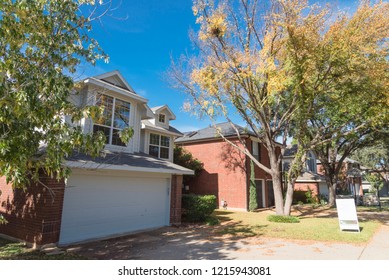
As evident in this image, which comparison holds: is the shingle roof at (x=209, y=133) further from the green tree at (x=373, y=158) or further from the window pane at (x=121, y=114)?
the green tree at (x=373, y=158)

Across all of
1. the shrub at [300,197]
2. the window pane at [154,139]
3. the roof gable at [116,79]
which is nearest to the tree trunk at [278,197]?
the window pane at [154,139]

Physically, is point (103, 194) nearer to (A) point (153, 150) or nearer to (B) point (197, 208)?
(B) point (197, 208)

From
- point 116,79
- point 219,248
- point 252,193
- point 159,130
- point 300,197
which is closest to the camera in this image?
point 219,248

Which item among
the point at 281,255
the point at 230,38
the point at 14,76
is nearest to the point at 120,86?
the point at 230,38

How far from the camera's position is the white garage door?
9312mm

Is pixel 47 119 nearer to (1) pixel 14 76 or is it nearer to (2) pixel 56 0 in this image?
(1) pixel 14 76

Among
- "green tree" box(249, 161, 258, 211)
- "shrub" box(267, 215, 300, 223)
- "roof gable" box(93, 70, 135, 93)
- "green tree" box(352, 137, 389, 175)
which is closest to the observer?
"roof gable" box(93, 70, 135, 93)

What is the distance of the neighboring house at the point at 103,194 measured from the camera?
8.57m

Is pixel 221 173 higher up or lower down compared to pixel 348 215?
higher up

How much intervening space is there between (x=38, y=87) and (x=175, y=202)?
33.3 feet

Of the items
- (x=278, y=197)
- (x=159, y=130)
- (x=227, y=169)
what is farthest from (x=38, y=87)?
(x=227, y=169)

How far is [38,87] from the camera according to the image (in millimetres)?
4770

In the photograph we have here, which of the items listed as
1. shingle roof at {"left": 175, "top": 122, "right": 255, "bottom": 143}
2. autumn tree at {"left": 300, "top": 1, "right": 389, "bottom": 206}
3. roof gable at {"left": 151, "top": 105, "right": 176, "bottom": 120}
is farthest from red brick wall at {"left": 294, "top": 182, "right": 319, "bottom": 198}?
roof gable at {"left": 151, "top": 105, "right": 176, "bottom": 120}

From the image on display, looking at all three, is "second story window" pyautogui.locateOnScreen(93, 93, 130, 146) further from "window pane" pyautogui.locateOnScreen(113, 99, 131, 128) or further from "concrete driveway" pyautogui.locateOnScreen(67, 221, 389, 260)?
"concrete driveway" pyautogui.locateOnScreen(67, 221, 389, 260)
